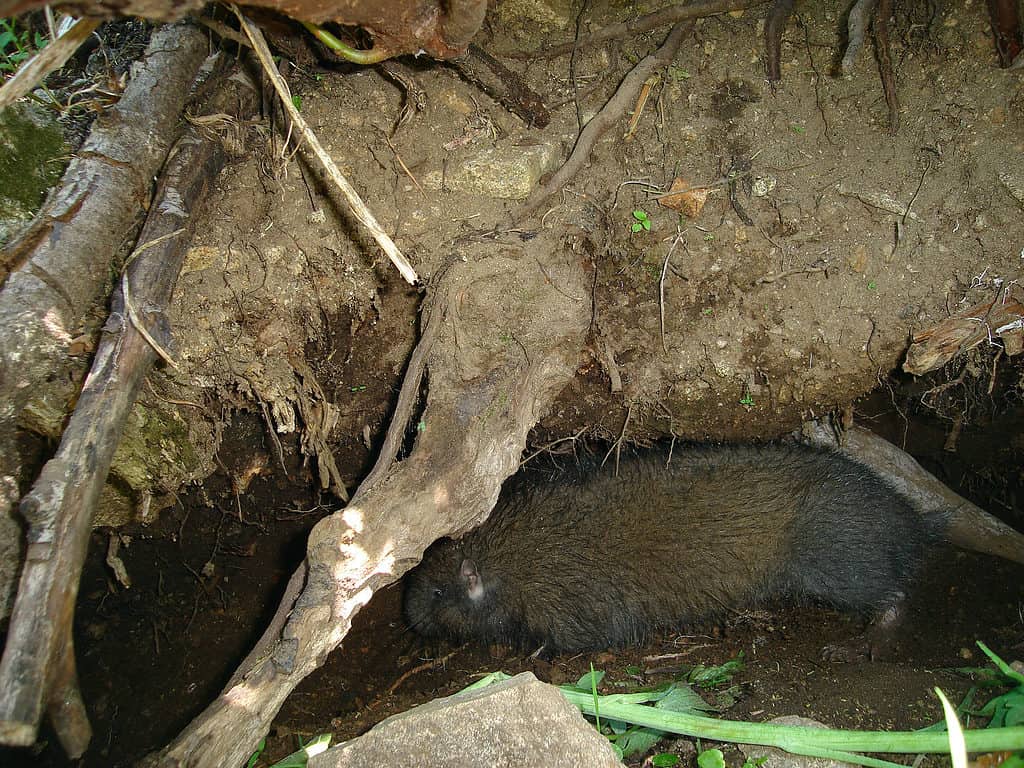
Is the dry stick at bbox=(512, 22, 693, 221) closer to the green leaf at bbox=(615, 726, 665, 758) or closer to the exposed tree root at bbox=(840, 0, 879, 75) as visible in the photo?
the exposed tree root at bbox=(840, 0, 879, 75)

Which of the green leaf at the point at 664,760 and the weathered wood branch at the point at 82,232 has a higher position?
the weathered wood branch at the point at 82,232

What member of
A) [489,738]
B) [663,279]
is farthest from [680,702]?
[663,279]

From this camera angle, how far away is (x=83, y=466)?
2.11 meters

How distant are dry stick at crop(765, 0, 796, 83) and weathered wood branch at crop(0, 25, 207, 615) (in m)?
2.61

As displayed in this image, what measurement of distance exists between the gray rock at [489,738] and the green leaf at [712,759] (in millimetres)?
443

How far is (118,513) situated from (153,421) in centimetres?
84

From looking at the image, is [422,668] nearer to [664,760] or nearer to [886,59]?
[664,760]

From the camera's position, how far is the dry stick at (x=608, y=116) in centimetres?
311

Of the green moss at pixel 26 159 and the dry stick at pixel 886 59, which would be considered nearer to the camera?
the green moss at pixel 26 159

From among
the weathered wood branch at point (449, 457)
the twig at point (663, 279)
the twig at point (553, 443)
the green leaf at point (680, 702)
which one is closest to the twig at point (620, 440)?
the twig at point (553, 443)

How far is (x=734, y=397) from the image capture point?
3.55 m

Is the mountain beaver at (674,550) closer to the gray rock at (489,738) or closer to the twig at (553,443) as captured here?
the twig at (553,443)

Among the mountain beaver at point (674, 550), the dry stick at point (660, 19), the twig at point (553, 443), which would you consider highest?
the dry stick at point (660, 19)

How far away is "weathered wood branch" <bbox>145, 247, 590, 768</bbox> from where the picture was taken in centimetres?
224
